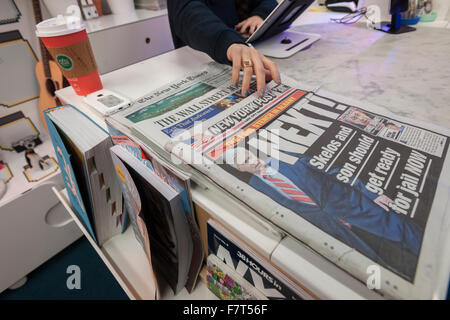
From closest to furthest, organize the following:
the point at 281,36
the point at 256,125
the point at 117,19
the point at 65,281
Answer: the point at 256,125, the point at 281,36, the point at 65,281, the point at 117,19

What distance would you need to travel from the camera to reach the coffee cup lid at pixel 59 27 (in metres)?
0.53

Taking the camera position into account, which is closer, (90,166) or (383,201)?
(383,201)

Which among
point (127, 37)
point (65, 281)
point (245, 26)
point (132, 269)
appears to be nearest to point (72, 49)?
point (132, 269)

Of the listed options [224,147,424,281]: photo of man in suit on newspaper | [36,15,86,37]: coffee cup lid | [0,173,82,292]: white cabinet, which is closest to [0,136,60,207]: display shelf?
[0,173,82,292]: white cabinet

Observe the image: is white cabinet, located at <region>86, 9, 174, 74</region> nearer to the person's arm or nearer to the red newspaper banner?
the person's arm

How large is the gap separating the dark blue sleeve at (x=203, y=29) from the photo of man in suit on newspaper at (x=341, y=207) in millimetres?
403

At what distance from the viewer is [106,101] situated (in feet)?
1.92

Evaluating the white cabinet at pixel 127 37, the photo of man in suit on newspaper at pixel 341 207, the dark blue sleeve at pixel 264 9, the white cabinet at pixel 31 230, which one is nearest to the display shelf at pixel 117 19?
the white cabinet at pixel 127 37

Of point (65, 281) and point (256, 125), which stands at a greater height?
point (256, 125)

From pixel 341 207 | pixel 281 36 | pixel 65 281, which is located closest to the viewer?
pixel 341 207

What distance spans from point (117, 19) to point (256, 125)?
1.27m

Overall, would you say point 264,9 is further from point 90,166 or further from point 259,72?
point 90,166

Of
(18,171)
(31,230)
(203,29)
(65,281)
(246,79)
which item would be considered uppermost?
(203,29)
